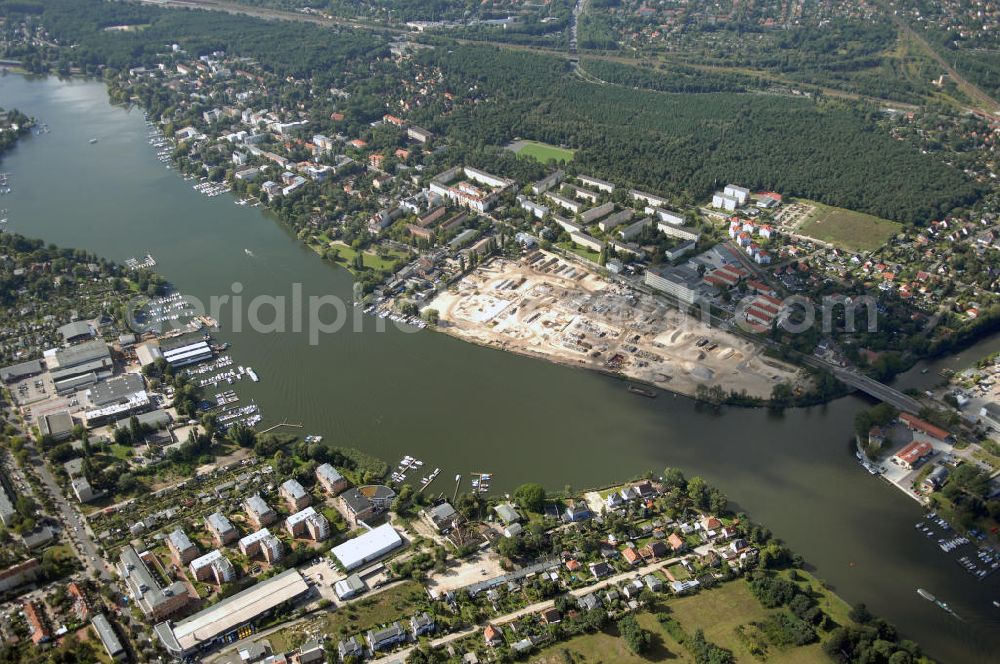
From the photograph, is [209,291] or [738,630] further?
[209,291]

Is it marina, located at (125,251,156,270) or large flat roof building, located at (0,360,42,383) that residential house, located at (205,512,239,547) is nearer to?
large flat roof building, located at (0,360,42,383)

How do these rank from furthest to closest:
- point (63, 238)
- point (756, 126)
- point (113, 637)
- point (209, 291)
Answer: point (756, 126)
point (63, 238)
point (209, 291)
point (113, 637)

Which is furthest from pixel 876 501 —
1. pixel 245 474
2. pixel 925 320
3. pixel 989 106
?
pixel 989 106

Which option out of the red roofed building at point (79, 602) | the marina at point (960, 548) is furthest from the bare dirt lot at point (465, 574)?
the marina at point (960, 548)

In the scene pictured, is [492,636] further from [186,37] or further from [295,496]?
[186,37]

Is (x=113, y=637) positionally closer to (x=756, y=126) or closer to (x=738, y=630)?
(x=738, y=630)

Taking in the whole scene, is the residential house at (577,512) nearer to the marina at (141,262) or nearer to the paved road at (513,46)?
the marina at (141,262)
